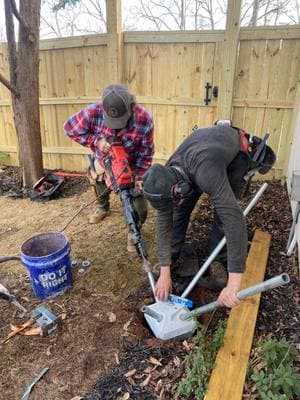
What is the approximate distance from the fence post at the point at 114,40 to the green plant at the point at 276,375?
429cm

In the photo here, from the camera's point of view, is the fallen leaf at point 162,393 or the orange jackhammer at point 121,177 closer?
the fallen leaf at point 162,393

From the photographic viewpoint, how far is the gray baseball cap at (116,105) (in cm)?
254

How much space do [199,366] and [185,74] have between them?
4.10 metres

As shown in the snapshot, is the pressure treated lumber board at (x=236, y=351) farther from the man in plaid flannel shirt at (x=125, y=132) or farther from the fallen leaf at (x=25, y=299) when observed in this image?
the fallen leaf at (x=25, y=299)

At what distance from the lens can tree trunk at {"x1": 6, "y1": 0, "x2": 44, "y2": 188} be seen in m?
4.20

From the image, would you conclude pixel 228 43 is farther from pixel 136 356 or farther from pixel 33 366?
pixel 33 366

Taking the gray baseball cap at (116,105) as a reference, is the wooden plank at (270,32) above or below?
above

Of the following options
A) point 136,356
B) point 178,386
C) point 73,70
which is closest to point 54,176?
point 73,70

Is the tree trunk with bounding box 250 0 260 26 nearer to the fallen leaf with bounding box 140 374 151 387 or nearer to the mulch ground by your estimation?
the mulch ground

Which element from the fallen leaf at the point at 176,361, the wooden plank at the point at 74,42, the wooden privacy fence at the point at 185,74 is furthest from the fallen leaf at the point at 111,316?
the wooden plank at the point at 74,42

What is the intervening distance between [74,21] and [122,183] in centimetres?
1132

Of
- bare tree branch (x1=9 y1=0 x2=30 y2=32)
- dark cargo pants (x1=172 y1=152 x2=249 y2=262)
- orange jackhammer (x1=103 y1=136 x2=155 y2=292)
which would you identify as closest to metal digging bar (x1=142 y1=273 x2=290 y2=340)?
orange jackhammer (x1=103 y1=136 x2=155 y2=292)

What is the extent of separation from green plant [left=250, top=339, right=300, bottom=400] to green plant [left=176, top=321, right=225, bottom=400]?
0.81 feet

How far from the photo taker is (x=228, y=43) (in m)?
4.19
